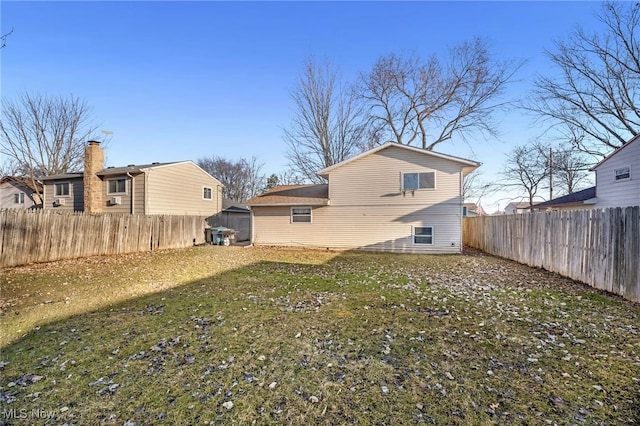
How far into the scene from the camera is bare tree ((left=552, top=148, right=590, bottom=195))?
24.6 meters

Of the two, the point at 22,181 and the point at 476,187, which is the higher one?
the point at 476,187

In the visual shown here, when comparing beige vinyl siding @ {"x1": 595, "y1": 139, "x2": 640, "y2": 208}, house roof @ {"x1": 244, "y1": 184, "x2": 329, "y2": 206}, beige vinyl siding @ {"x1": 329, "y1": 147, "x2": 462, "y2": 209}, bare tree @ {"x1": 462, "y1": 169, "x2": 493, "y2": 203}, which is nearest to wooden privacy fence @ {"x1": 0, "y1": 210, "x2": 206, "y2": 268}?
house roof @ {"x1": 244, "y1": 184, "x2": 329, "y2": 206}

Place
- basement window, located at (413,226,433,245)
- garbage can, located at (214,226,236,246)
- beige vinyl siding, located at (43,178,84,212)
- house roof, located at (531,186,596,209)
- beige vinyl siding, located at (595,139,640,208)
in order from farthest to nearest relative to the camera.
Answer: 1. beige vinyl siding, located at (43,178,84,212)
2. garbage can, located at (214,226,236,246)
3. house roof, located at (531,186,596,209)
4. basement window, located at (413,226,433,245)
5. beige vinyl siding, located at (595,139,640,208)

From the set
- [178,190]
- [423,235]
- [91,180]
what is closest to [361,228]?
[423,235]

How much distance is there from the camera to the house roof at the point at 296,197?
1579cm

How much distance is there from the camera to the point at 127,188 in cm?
1720

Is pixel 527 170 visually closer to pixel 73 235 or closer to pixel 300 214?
pixel 300 214

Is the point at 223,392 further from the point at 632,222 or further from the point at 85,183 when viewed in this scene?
the point at 85,183

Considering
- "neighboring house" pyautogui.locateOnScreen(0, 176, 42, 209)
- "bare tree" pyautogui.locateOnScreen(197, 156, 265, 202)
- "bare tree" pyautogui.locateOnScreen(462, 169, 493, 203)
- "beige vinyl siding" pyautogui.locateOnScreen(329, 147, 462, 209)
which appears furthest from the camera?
"bare tree" pyautogui.locateOnScreen(197, 156, 265, 202)

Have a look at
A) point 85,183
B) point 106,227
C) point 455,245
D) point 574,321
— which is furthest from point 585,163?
point 85,183

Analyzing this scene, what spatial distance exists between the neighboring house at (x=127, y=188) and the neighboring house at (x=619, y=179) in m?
24.7

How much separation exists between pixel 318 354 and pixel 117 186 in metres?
19.1

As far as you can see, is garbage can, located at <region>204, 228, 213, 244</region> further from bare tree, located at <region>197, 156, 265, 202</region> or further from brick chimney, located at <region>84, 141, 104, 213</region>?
bare tree, located at <region>197, 156, 265, 202</region>

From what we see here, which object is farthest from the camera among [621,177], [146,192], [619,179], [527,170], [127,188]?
[527,170]
